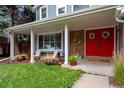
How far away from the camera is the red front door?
11242 mm

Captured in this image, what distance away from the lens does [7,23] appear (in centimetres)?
1669

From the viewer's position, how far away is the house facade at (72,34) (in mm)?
9355

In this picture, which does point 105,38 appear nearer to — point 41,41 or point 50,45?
point 50,45

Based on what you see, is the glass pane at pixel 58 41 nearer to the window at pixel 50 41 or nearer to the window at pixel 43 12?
the window at pixel 50 41

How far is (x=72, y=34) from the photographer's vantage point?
1339cm

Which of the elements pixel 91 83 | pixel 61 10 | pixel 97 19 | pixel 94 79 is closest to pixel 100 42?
pixel 97 19

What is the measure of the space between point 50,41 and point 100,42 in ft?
14.7

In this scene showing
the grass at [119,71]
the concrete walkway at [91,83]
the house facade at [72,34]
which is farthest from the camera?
the house facade at [72,34]

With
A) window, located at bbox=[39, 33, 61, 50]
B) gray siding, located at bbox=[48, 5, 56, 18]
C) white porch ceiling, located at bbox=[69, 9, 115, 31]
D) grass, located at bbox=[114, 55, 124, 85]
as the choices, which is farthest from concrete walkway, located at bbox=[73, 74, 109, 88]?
gray siding, located at bbox=[48, 5, 56, 18]

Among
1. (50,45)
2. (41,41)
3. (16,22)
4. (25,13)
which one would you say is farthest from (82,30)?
(25,13)

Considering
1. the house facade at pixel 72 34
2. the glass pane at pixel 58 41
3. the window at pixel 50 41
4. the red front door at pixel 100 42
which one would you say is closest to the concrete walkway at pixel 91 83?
the house facade at pixel 72 34

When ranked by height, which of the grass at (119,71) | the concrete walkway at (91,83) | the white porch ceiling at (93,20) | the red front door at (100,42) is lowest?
the concrete walkway at (91,83)

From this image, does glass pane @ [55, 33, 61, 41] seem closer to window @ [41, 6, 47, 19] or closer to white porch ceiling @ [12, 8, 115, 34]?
white porch ceiling @ [12, 8, 115, 34]

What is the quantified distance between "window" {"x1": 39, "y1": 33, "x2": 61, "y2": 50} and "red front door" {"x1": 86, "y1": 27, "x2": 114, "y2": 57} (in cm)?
255
